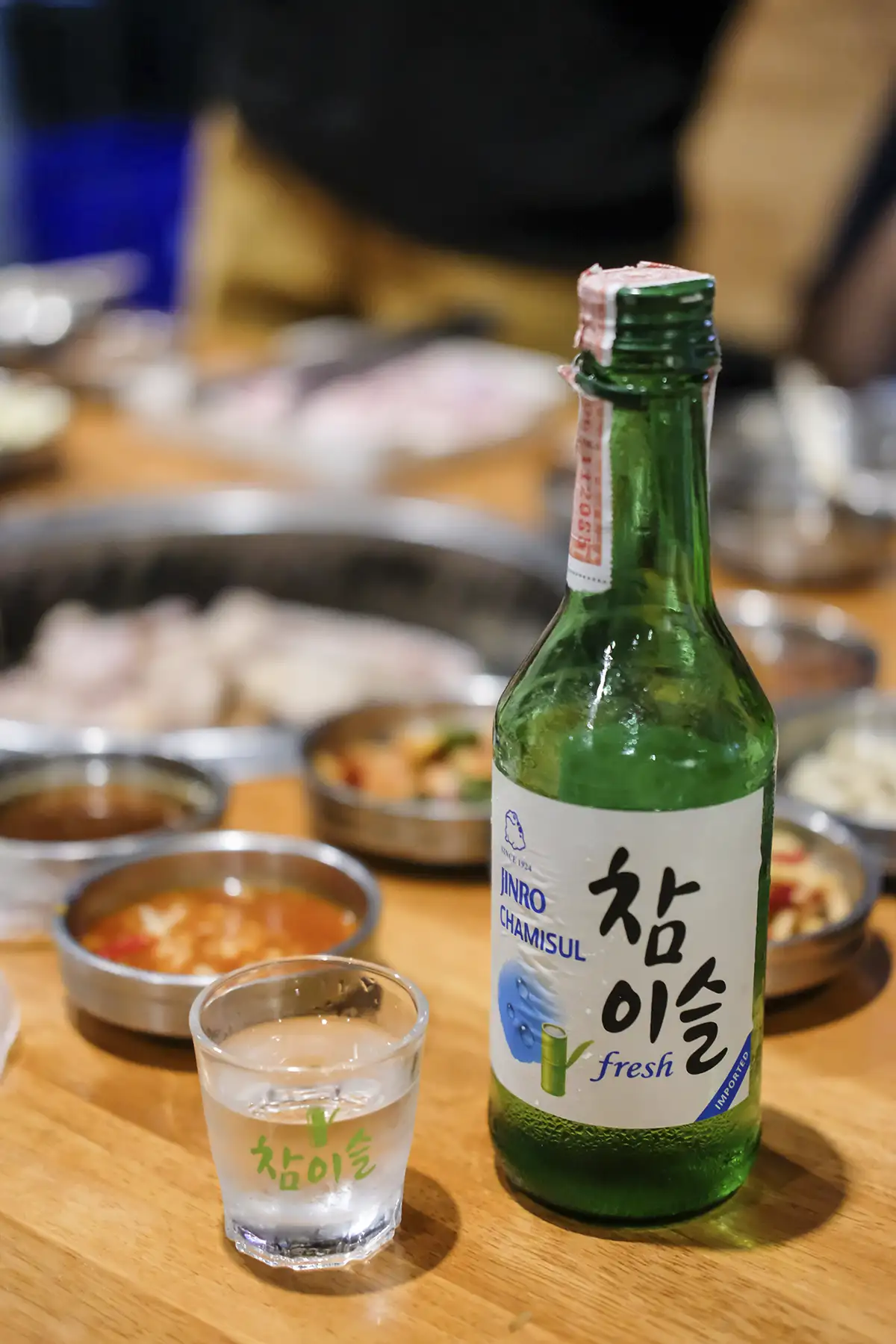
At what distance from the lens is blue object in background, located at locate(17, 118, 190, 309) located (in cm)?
628

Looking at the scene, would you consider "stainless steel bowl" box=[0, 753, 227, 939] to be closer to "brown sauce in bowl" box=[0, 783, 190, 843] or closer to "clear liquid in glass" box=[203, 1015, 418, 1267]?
"brown sauce in bowl" box=[0, 783, 190, 843]

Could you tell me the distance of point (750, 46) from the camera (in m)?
3.60

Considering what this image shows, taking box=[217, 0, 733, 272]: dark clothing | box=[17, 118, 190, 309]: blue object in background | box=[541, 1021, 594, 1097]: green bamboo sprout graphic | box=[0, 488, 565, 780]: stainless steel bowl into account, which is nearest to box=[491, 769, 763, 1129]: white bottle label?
box=[541, 1021, 594, 1097]: green bamboo sprout graphic

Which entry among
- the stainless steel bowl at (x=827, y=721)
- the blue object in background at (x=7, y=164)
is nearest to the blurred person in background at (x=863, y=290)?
the stainless steel bowl at (x=827, y=721)

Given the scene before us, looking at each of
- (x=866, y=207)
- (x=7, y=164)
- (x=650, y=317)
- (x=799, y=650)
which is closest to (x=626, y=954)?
(x=650, y=317)

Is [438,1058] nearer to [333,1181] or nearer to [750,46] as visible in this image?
[333,1181]

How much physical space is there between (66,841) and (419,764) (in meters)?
0.35

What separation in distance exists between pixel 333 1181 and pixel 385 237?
340 centimetres

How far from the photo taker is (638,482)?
2.76ft

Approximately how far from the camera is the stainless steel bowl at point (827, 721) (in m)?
1.53

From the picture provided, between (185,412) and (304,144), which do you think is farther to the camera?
(304,144)

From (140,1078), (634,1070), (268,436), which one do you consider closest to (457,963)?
(140,1078)

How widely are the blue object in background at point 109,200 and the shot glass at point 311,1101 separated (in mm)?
5683

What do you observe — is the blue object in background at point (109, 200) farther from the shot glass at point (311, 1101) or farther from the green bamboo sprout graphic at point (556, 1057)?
the green bamboo sprout graphic at point (556, 1057)
